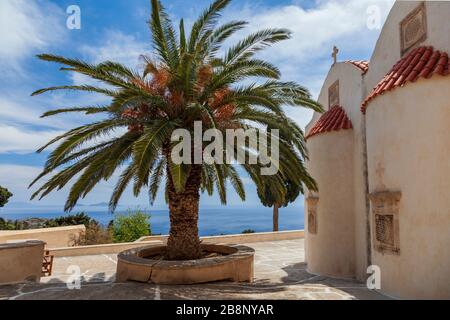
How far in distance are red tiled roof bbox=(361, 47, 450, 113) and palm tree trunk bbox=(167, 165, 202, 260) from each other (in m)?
5.13

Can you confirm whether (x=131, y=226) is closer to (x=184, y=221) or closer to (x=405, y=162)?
(x=184, y=221)

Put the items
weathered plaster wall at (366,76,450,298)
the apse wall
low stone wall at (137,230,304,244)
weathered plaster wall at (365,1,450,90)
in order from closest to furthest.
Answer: weathered plaster wall at (366,76,450,298)
weathered plaster wall at (365,1,450,90)
the apse wall
low stone wall at (137,230,304,244)

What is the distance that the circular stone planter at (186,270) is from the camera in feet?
26.5

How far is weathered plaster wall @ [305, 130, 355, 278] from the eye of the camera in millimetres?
11180

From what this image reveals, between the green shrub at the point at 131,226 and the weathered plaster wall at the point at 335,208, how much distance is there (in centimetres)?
1125

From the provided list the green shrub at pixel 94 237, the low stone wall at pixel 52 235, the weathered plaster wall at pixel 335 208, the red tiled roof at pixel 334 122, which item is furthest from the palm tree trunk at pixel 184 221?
the low stone wall at pixel 52 235

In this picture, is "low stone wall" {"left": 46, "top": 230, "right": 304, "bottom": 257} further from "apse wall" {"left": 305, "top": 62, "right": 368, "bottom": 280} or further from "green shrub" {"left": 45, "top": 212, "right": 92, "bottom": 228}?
"green shrub" {"left": 45, "top": 212, "right": 92, "bottom": 228}

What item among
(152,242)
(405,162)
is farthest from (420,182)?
(152,242)

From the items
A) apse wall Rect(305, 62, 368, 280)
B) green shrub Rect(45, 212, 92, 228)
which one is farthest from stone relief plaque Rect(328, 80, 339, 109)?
green shrub Rect(45, 212, 92, 228)

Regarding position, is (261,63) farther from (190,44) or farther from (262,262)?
(262,262)

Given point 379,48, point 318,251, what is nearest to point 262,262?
point 318,251

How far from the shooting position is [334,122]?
38.3ft

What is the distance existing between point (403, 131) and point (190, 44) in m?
5.64
